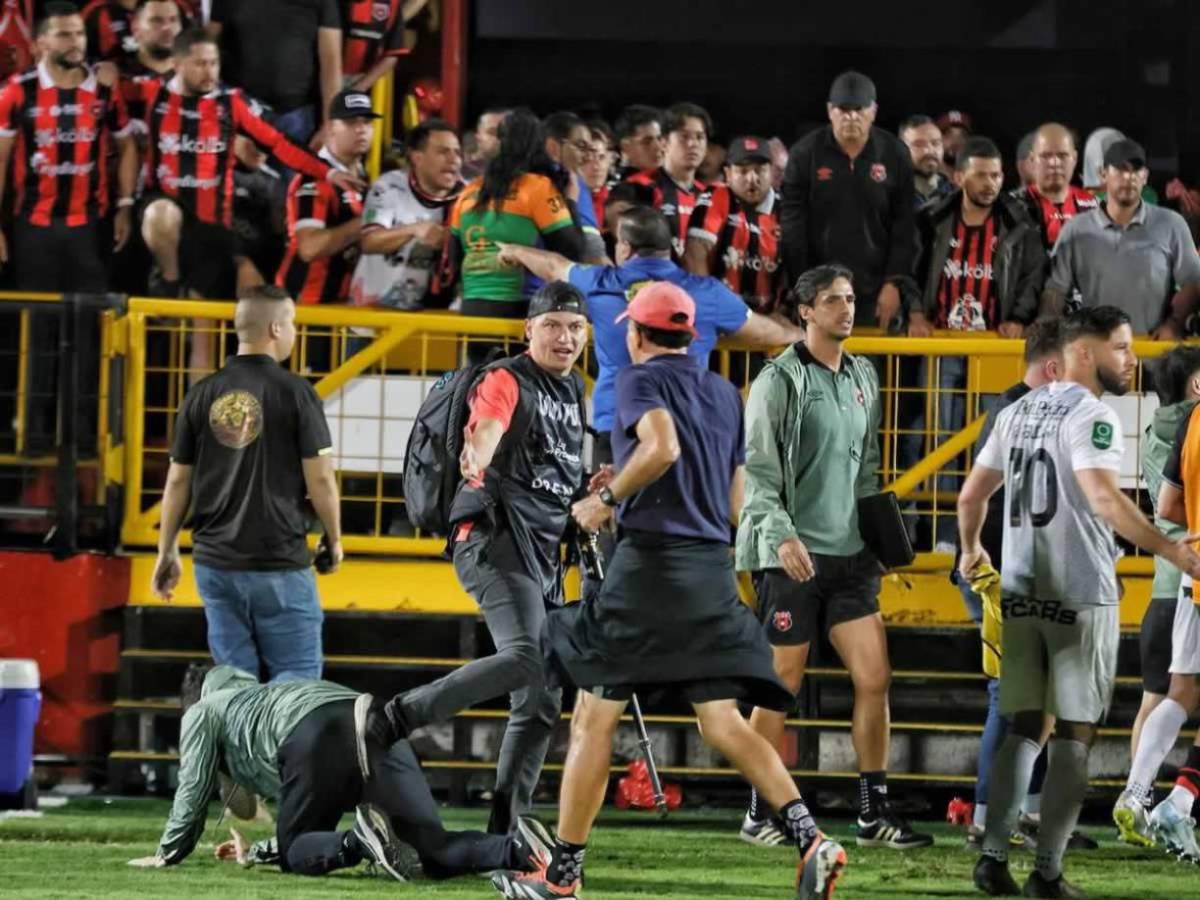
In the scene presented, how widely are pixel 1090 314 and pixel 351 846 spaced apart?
295 cm

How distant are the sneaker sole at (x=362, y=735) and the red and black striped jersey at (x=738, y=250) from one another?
13.8ft

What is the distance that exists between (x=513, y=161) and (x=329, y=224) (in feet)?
4.38

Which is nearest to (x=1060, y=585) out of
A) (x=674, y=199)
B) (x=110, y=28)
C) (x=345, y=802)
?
(x=345, y=802)

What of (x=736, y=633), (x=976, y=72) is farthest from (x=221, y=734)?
(x=976, y=72)

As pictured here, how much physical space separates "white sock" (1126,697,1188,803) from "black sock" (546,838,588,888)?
2.84 m

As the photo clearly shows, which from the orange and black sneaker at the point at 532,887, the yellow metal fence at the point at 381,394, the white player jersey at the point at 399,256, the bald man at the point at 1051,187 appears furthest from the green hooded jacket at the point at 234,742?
the bald man at the point at 1051,187

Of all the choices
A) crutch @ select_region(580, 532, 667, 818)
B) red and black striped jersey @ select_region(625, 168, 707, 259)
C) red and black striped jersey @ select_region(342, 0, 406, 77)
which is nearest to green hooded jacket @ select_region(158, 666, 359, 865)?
crutch @ select_region(580, 532, 667, 818)

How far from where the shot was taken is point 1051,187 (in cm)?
1204

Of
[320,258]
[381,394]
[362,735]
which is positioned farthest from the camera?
[320,258]

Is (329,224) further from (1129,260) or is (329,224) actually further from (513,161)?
(1129,260)

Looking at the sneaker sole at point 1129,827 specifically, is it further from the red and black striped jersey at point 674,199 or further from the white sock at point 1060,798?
the red and black striped jersey at point 674,199

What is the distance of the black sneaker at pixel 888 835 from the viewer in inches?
377

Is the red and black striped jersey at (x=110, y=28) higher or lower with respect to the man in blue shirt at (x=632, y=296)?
higher

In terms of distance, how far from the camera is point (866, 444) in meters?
9.62
